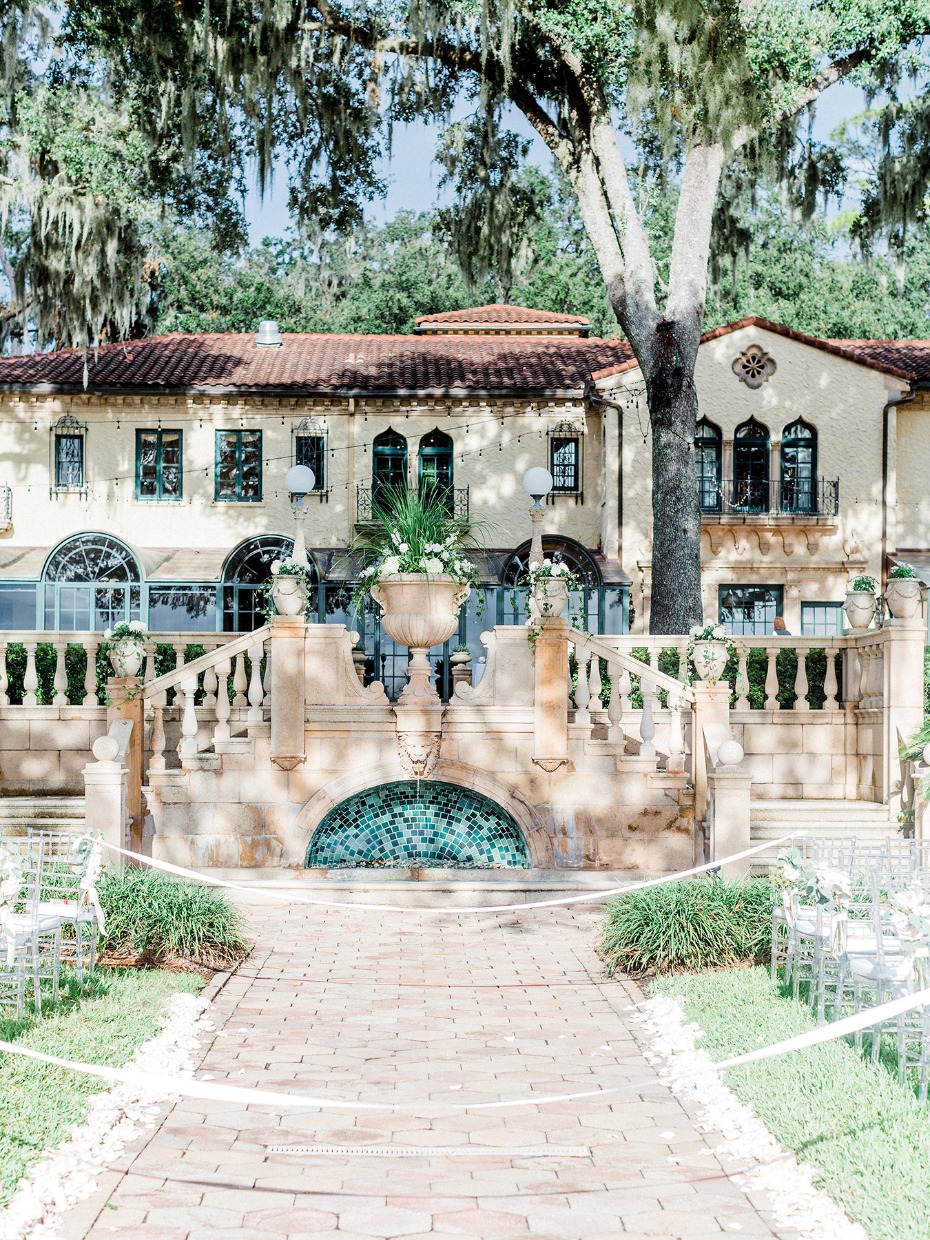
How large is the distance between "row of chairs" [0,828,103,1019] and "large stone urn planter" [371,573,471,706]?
4.39m

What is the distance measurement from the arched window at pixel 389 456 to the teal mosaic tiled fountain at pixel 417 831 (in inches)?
559

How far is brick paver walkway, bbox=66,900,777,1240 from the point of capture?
505 centimetres

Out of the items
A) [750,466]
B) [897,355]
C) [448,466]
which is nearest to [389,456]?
[448,466]

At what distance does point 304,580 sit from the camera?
529 inches

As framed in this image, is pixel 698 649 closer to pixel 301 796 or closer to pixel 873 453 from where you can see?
pixel 301 796

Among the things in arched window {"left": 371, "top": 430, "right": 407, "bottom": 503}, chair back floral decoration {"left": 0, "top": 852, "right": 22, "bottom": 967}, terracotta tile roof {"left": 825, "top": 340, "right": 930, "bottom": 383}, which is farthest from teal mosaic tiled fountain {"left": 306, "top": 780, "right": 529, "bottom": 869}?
terracotta tile roof {"left": 825, "top": 340, "right": 930, "bottom": 383}

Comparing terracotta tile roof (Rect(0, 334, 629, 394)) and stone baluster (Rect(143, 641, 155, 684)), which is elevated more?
terracotta tile roof (Rect(0, 334, 629, 394))

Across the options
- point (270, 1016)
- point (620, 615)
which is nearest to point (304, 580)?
point (270, 1016)

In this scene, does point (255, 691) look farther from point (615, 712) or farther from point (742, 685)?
point (742, 685)

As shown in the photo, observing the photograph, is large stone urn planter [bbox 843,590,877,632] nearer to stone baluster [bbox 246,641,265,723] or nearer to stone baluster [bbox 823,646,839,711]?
stone baluster [bbox 823,646,839,711]

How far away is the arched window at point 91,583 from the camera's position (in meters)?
25.2

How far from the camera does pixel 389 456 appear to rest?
27.1 meters

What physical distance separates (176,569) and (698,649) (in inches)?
588

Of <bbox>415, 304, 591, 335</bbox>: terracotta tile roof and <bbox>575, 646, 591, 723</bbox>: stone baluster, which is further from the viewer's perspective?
<bbox>415, 304, 591, 335</bbox>: terracotta tile roof
